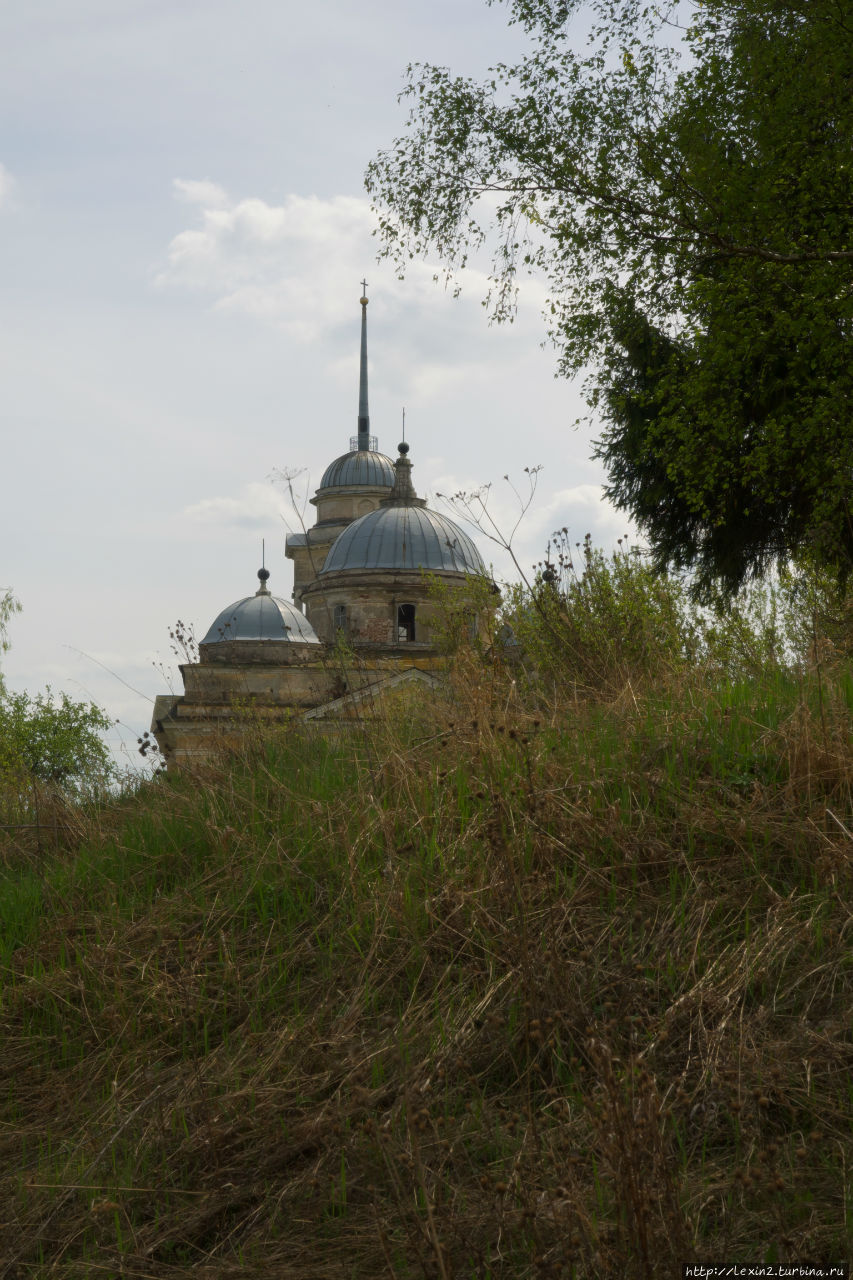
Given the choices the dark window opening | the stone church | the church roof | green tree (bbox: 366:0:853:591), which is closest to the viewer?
green tree (bbox: 366:0:853:591)

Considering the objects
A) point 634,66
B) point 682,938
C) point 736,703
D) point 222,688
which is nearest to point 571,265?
point 634,66

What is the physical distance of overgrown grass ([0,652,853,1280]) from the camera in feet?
9.30

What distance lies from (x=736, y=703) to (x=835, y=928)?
1.74 metres

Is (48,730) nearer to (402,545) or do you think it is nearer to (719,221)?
(402,545)

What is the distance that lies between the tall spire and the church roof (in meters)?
19.4

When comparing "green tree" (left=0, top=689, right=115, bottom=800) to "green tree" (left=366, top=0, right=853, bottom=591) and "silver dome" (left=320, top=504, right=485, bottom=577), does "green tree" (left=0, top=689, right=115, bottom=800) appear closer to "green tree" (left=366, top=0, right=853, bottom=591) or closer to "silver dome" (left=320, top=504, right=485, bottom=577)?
"silver dome" (left=320, top=504, right=485, bottom=577)

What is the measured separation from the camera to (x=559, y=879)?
14.4 feet

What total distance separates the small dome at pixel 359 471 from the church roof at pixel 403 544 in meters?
12.3

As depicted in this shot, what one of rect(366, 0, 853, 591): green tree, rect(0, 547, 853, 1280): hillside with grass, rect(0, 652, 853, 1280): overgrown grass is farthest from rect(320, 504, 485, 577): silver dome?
rect(0, 652, 853, 1280): overgrown grass

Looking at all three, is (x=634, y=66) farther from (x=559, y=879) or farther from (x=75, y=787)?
(x=559, y=879)

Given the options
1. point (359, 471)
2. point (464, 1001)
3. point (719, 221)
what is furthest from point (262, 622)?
point (464, 1001)

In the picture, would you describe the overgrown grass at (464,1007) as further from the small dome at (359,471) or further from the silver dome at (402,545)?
the small dome at (359,471)

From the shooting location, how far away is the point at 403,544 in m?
39.9

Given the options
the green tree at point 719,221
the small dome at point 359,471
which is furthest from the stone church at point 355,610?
the green tree at point 719,221
